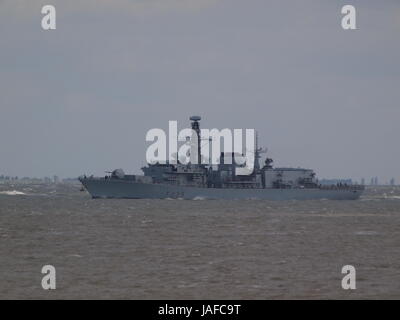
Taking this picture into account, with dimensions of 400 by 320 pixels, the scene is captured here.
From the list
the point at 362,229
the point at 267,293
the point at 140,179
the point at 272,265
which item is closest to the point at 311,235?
the point at 362,229

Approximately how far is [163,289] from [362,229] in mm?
39022

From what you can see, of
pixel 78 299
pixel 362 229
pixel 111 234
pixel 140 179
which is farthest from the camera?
pixel 140 179

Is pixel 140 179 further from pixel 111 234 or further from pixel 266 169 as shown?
pixel 111 234

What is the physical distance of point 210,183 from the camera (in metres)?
147

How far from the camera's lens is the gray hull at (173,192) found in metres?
140

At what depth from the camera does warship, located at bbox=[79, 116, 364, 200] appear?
140500 millimetres

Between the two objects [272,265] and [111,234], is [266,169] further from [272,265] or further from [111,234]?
[272,265]

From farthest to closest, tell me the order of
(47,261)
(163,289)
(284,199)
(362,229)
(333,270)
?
(284,199)
(362,229)
(47,261)
(333,270)
(163,289)

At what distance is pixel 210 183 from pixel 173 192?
8.69 metres

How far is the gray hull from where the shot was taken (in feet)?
458

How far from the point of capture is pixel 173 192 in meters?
140

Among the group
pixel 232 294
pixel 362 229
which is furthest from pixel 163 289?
pixel 362 229

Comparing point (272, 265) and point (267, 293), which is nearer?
point (267, 293)

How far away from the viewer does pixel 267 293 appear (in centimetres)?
3478
